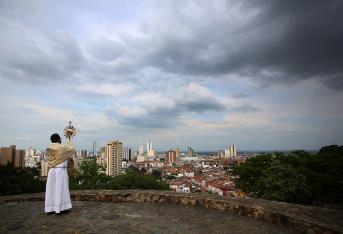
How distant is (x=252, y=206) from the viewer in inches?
173

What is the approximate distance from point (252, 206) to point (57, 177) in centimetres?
352

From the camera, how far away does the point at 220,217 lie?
172 inches

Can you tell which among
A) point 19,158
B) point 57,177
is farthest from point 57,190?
point 19,158

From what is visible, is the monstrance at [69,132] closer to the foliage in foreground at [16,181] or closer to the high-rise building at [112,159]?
the foliage in foreground at [16,181]

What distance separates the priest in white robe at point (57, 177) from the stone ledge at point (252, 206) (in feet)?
3.81

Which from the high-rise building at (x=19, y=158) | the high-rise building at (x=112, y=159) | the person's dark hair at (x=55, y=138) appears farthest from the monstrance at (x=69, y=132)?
the high-rise building at (x=112, y=159)

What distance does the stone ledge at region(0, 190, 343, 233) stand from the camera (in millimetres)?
3379

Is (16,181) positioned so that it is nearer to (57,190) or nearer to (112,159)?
(57,190)

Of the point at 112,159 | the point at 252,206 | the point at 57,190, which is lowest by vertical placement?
the point at 112,159

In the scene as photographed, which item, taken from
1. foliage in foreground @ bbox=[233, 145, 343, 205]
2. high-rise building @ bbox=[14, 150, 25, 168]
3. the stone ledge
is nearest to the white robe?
the stone ledge

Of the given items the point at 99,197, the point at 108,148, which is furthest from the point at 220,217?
the point at 108,148

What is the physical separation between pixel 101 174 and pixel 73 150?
14833mm

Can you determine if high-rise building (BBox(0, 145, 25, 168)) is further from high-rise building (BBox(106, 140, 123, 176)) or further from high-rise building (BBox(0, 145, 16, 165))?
high-rise building (BBox(106, 140, 123, 176))

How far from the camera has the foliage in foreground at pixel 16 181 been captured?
14.2 metres
